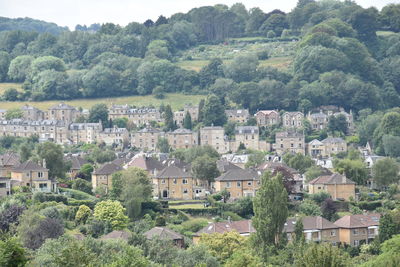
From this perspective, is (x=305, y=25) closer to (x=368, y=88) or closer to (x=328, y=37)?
(x=328, y=37)

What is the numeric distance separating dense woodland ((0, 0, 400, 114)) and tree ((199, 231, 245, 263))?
2352 inches

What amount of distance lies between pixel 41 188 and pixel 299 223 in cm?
1993

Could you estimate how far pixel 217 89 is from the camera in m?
126

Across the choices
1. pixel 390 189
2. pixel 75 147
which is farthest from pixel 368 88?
pixel 390 189

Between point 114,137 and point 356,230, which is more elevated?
point 114,137

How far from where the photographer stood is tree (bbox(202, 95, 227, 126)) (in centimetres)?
11225

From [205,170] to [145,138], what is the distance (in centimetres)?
3057

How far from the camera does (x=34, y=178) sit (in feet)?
241

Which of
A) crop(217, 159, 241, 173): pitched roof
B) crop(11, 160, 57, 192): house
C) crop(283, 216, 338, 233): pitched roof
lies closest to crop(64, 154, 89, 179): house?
crop(11, 160, 57, 192): house

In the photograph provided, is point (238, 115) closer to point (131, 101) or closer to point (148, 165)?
point (131, 101)

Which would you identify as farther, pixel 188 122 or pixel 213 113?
pixel 213 113

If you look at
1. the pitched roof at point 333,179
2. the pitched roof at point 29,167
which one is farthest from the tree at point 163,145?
the pitched roof at point 29,167

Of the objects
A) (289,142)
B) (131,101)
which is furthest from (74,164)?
(131,101)

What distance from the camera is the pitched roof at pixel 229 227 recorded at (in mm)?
62716
